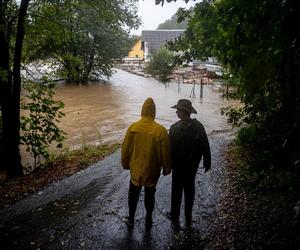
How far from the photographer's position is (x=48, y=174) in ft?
30.9

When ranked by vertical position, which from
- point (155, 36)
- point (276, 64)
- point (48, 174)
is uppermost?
point (155, 36)

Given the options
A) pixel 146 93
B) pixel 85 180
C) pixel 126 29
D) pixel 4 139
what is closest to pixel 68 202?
pixel 85 180

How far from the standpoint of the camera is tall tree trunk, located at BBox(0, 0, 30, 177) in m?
8.76

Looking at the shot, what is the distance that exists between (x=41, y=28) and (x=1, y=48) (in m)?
1.40

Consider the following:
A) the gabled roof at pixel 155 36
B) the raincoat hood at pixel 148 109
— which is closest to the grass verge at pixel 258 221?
the raincoat hood at pixel 148 109

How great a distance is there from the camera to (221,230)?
5332 mm

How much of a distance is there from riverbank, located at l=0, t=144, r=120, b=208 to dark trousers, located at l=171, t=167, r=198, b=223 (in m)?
3.40

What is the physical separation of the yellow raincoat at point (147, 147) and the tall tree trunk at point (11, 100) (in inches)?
195

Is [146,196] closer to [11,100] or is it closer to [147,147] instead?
[147,147]

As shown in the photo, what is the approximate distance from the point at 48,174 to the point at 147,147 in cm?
519

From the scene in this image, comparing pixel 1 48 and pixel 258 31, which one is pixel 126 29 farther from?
pixel 258 31

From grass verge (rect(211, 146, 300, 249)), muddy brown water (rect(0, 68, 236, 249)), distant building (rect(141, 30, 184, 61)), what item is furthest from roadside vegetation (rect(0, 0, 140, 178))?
distant building (rect(141, 30, 184, 61))

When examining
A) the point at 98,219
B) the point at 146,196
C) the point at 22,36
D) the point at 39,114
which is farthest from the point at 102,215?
the point at 22,36

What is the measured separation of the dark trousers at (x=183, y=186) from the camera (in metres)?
5.25
